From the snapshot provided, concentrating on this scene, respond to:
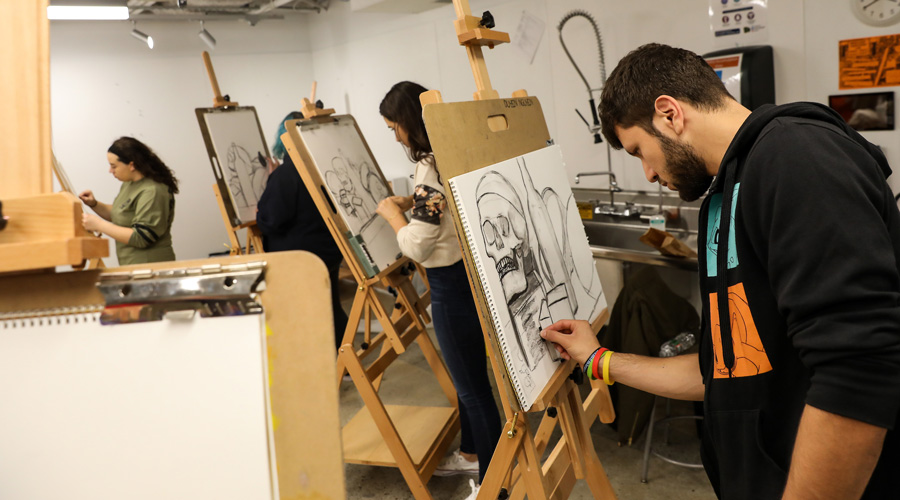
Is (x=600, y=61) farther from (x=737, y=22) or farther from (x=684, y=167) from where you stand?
(x=684, y=167)

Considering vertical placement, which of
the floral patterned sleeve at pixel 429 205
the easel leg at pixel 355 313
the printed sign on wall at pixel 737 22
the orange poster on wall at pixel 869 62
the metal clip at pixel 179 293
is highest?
the printed sign on wall at pixel 737 22

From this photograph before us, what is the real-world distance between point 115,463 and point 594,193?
3264 millimetres

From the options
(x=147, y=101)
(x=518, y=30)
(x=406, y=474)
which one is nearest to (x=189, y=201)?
(x=147, y=101)

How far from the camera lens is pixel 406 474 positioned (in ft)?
7.38

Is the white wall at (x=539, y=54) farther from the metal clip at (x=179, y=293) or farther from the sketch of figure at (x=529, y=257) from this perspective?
the metal clip at (x=179, y=293)

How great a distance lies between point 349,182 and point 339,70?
145 inches

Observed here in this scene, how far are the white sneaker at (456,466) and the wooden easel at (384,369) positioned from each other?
64mm

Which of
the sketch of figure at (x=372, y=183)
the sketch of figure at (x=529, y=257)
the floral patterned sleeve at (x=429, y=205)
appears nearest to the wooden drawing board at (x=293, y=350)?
the sketch of figure at (x=529, y=257)

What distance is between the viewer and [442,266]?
2035 millimetres

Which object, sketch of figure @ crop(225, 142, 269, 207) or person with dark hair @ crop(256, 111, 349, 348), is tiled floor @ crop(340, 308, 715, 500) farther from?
sketch of figure @ crop(225, 142, 269, 207)

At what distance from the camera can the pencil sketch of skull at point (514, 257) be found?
137cm

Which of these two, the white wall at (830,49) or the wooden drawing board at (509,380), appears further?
the white wall at (830,49)

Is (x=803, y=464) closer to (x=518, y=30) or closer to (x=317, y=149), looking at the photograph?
(x=317, y=149)

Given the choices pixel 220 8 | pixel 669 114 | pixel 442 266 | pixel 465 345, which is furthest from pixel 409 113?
pixel 220 8
